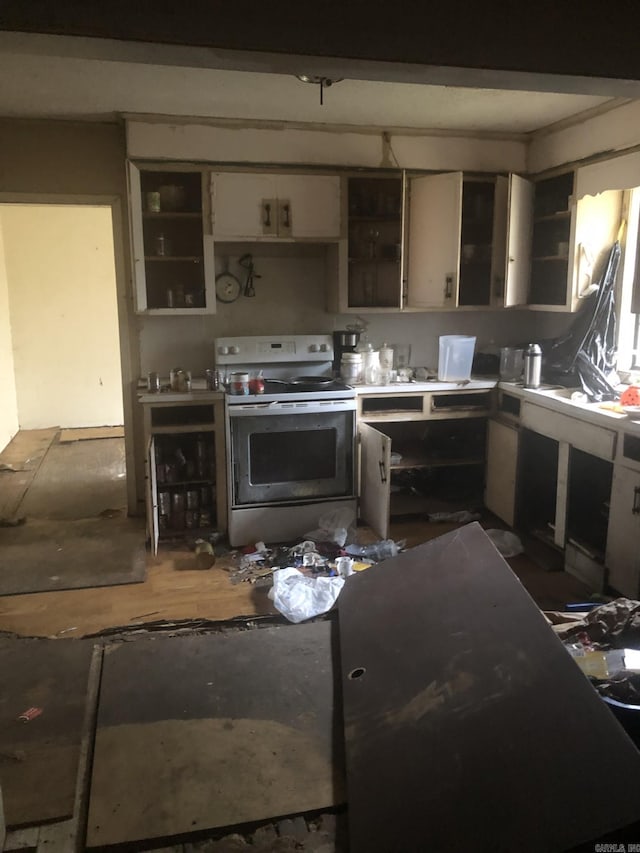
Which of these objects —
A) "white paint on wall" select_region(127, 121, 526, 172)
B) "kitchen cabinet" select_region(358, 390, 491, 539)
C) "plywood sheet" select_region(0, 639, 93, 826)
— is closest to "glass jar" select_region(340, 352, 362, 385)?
"kitchen cabinet" select_region(358, 390, 491, 539)

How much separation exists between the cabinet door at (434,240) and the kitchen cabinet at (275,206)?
20.7 inches

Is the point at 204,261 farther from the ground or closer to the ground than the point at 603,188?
closer to the ground

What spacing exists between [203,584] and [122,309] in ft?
5.81

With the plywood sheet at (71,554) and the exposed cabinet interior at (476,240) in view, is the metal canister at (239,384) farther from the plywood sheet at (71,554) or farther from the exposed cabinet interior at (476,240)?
the exposed cabinet interior at (476,240)

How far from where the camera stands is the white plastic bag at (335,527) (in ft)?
12.6

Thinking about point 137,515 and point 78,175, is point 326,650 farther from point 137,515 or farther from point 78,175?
point 78,175

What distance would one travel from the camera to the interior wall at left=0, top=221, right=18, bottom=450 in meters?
6.05

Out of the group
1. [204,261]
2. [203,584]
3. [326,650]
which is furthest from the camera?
[204,261]

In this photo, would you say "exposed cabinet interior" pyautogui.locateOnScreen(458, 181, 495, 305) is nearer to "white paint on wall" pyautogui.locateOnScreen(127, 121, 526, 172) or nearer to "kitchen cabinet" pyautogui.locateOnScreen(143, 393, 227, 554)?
"white paint on wall" pyautogui.locateOnScreen(127, 121, 526, 172)

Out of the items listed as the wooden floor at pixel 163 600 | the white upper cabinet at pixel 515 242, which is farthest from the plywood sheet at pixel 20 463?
the white upper cabinet at pixel 515 242

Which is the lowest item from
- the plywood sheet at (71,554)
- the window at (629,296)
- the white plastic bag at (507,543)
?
the plywood sheet at (71,554)

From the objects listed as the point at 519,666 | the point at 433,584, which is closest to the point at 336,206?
the point at 433,584

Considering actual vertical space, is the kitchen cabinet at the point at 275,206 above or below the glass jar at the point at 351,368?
above

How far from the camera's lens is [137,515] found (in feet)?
14.4
